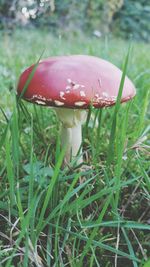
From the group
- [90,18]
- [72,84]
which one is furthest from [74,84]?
[90,18]

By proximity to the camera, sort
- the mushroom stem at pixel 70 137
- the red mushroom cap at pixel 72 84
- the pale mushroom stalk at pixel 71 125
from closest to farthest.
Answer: the red mushroom cap at pixel 72 84 < the pale mushroom stalk at pixel 71 125 < the mushroom stem at pixel 70 137

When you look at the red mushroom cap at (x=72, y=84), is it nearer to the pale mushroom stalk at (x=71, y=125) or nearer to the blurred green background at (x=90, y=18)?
the pale mushroom stalk at (x=71, y=125)

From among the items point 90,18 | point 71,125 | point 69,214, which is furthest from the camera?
point 90,18

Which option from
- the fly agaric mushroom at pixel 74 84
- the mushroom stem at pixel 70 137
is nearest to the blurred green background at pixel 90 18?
the mushroom stem at pixel 70 137

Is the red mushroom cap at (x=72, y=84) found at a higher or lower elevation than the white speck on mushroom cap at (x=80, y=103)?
higher

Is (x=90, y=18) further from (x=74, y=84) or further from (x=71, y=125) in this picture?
(x=74, y=84)

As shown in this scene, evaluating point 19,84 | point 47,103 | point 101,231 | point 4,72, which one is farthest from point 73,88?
point 4,72

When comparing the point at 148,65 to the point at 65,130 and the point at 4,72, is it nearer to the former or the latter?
the point at 4,72
